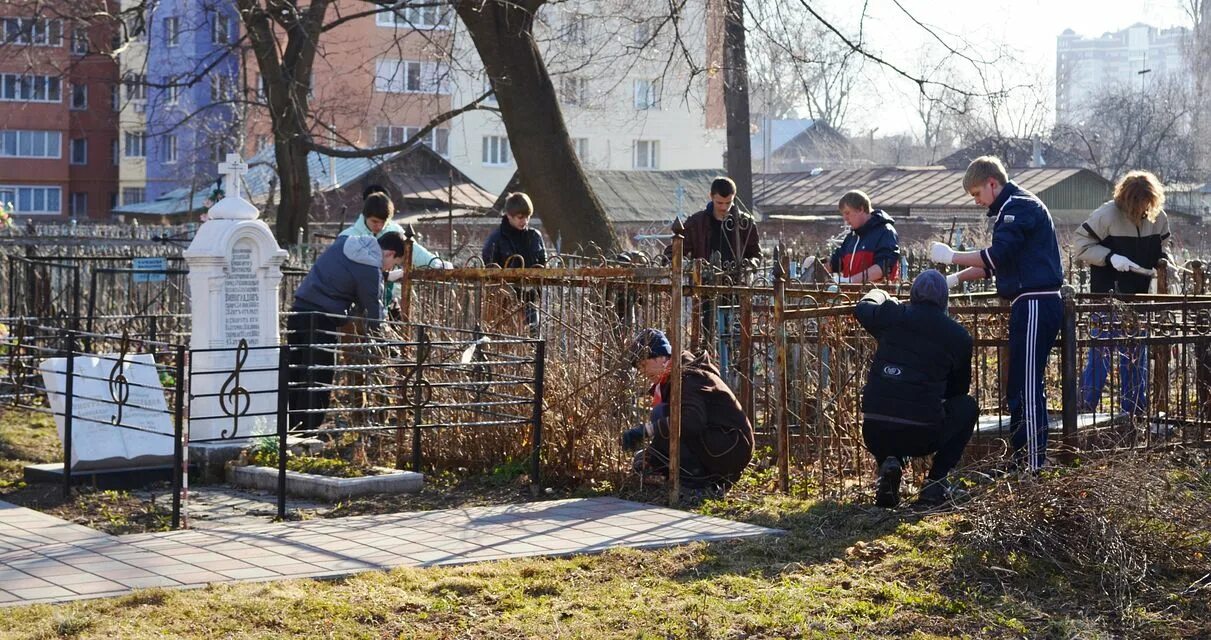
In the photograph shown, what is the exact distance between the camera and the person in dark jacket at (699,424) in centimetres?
809

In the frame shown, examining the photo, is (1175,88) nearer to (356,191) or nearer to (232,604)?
(356,191)

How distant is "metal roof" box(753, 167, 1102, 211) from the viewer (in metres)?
35.5

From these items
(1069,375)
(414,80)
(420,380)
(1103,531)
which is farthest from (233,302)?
(414,80)

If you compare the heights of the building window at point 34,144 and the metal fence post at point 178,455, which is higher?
the building window at point 34,144

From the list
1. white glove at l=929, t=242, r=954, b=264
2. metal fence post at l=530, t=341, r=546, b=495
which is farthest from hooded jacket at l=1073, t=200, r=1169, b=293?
metal fence post at l=530, t=341, r=546, b=495

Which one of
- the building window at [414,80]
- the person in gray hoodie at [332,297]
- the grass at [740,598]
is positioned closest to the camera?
the grass at [740,598]

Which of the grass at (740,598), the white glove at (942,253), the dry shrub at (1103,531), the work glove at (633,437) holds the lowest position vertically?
the grass at (740,598)

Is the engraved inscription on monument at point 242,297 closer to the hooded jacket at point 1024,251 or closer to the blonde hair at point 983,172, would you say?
the blonde hair at point 983,172

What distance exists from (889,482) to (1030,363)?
109 centimetres

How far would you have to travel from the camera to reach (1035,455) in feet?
25.1

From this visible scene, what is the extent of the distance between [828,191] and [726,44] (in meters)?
20.5

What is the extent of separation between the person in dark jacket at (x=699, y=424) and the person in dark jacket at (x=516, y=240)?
333 centimetres

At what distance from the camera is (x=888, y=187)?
3803 cm

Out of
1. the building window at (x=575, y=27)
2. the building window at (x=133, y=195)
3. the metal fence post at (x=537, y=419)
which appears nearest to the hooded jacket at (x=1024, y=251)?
the metal fence post at (x=537, y=419)
